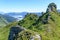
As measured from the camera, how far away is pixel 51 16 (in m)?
198

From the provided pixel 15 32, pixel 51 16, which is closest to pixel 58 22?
pixel 51 16

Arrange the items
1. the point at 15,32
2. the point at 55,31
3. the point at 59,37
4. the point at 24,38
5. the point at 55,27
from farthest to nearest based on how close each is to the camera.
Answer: the point at 55,27
the point at 55,31
the point at 59,37
the point at 15,32
the point at 24,38

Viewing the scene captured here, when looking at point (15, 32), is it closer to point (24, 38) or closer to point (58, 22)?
point (24, 38)

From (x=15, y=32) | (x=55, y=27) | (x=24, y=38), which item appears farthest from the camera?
(x=55, y=27)

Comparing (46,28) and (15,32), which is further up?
(15,32)

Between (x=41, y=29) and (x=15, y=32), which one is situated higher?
(x=15, y=32)

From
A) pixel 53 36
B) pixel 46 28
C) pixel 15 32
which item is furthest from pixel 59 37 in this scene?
pixel 15 32

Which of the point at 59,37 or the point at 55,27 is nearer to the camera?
the point at 59,37

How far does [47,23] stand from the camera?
181875 millimetres

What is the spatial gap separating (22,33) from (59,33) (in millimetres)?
74972

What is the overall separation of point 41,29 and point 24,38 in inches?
2790

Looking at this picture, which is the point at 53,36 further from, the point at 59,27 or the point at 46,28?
the point at 59,27

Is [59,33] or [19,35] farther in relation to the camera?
[59,33]

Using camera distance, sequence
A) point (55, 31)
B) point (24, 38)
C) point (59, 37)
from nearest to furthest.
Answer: point (24, 38)
point (59, 37)
point (55, 31)
